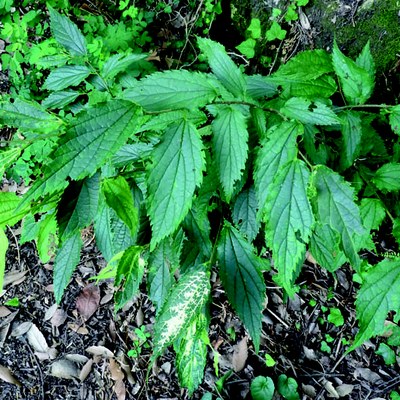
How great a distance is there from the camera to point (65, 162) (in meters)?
0.89

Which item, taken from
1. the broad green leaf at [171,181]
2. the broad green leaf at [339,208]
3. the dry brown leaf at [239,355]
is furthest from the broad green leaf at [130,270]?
the dry brown leaf at [239,355]

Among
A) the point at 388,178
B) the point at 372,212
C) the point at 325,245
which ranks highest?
the point at 388,178

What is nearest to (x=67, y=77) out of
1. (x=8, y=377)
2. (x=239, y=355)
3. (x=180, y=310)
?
(x=180, y=310)

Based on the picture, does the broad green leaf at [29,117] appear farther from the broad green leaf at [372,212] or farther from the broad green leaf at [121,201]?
the broad green leaf at [372,212]

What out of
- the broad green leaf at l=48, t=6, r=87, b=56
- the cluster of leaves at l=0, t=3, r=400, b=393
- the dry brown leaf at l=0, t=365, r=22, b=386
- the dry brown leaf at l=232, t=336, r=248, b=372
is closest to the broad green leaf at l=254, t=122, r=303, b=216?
the cluster of leaves at l=0, t=3, r=400, b=393

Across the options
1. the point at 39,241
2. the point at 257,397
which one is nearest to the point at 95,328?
the point at 257,397

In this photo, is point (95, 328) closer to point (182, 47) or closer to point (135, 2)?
point (182, 47)

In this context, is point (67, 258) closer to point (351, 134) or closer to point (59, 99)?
point (59, 99)

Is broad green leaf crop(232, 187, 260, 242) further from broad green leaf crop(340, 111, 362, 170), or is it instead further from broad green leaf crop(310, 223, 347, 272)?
broad green leaf crop(340, 111, 362, 170)

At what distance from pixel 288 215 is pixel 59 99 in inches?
42.7

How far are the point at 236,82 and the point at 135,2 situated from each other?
92.6 inches

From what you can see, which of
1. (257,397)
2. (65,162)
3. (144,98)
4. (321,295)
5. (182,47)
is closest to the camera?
(65,162)

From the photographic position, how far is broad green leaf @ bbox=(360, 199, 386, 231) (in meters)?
1.75

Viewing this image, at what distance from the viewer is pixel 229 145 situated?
44.9 inches
